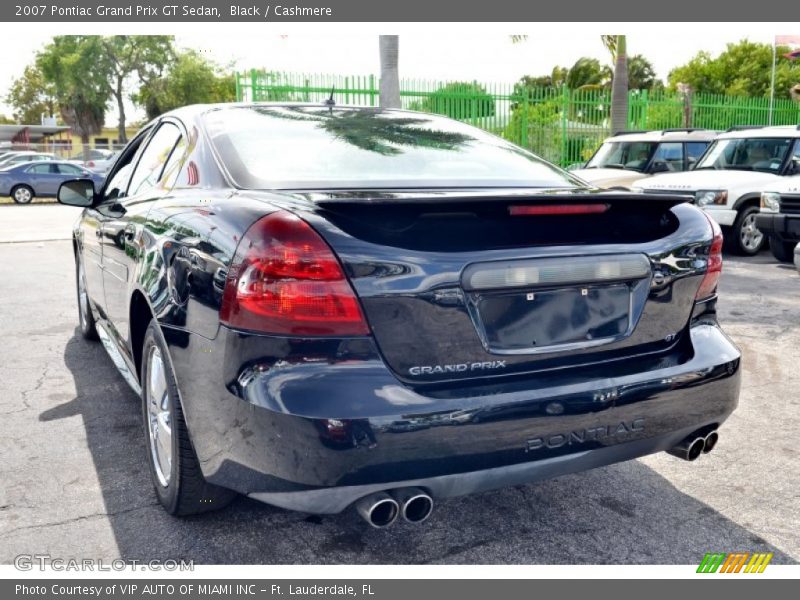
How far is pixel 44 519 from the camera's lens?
311 centimetres

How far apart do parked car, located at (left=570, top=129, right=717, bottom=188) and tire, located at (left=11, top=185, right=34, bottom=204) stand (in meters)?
20.6

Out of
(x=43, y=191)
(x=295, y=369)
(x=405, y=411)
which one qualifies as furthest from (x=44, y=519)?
(x=43, y=191)

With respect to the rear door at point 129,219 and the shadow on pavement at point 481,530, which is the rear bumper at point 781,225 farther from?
the rear door at point 129,219

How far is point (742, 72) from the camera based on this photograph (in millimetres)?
56562

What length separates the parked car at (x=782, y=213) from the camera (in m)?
9.52

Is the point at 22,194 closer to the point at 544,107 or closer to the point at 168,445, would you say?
the point at 544,107

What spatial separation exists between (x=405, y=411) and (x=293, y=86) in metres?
13.6

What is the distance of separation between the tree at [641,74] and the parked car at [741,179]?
5812cm

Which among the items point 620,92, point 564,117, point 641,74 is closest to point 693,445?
point 564,117

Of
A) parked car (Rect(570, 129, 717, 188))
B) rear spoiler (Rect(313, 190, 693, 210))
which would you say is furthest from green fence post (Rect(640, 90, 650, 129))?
rear spoiler (Rect(313, 190, 693, 210))

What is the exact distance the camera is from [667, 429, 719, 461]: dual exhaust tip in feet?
9.47

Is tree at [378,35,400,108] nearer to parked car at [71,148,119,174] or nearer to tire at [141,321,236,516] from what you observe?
tire at [141,321,236,516]

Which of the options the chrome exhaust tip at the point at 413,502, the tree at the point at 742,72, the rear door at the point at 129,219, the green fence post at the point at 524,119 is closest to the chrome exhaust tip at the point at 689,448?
the chrome exhaust tip at the point at 413,502
